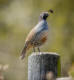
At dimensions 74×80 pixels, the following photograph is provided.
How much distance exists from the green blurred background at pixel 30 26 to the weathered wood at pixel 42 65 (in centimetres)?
832

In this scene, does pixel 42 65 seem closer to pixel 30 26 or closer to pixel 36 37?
pixel 36 37

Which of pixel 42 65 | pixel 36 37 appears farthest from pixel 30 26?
pixel 42 65

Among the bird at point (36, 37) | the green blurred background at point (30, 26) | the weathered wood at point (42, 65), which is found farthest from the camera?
the green blurred background at point (30, 26)

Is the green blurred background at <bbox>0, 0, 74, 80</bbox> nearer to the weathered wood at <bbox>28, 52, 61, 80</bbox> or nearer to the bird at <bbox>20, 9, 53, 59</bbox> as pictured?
the bird at <bbox>20, 9, 53, 59</bbox>

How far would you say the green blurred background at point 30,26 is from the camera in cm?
1456

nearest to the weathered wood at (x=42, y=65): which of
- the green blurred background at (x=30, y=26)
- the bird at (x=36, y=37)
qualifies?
the bird at (x=36, y=37)

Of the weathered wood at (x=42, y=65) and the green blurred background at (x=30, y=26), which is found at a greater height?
the green blurred background at (x=30, y=26)

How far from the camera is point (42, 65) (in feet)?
18.0

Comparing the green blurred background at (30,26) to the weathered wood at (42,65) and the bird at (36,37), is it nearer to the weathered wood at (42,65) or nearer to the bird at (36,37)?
the bird at (36,37)

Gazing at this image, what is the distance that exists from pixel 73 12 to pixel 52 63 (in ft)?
35.8

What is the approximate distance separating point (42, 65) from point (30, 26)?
9.97m

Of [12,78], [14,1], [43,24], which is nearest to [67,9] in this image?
[14,1]

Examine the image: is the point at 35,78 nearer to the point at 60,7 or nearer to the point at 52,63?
the point at 52,63

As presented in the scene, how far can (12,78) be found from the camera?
1346 cm
